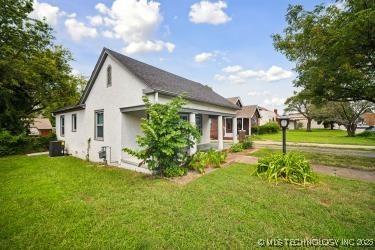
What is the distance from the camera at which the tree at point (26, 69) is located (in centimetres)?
1445

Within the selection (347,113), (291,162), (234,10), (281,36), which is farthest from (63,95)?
(347,113)

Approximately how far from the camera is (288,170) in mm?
7246

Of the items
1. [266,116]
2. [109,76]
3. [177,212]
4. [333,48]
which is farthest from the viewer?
[266,116]

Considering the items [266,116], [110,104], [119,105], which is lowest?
[119,105]

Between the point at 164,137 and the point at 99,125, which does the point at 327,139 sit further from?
the point at 99,125

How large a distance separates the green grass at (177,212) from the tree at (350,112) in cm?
3186

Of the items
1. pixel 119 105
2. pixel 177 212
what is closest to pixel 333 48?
pixel 177 212

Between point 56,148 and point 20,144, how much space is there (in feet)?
17.2

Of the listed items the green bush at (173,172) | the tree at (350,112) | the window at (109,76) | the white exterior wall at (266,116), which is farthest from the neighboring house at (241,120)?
the green bush at (173,172)

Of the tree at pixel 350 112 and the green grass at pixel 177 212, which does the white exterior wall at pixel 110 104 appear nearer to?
the green grass at pixel 177 212

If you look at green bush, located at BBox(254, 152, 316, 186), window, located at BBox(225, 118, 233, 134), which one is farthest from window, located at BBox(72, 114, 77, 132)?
window, located at BBox(225, 118, 233, 134)

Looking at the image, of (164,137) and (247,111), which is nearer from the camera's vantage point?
(164,137)

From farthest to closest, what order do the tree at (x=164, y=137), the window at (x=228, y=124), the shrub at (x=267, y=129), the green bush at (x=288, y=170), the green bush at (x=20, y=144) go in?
the shrub at (x=267, y=129) → the window at (x=228, y=124) → the green bush at (x=20, y=144) → the tree at (x=164, y=137) → the green bush at (x=288, y=170)

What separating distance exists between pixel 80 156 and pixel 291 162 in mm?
13017
